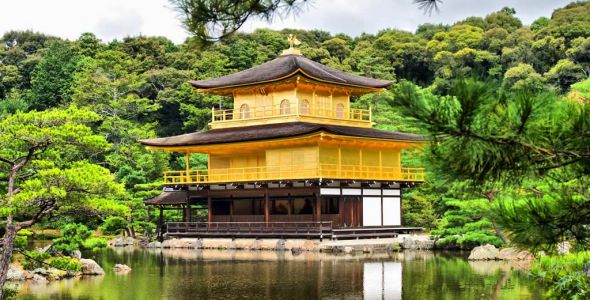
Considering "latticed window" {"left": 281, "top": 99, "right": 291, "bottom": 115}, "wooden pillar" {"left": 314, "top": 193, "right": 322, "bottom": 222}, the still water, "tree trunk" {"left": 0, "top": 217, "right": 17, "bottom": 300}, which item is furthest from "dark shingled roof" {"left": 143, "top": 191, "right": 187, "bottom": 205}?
"tree trunk" {"left": 0, "top": 217, "right": 17, "bottom": 300}

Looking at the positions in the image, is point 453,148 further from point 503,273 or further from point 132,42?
point 132,42

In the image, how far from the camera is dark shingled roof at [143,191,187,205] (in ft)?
111

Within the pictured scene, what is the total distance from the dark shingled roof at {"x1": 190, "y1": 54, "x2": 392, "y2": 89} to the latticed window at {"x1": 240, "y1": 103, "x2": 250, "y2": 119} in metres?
1.15

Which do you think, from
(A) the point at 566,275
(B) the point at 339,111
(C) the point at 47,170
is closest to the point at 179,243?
(B) the point at 339,111

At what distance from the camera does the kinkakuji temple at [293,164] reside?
30.0m

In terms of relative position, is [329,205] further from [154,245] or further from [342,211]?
[154,245]

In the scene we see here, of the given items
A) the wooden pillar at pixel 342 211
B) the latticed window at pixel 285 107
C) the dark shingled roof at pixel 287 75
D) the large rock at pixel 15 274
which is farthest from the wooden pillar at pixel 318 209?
the large rock at pixel 15 274

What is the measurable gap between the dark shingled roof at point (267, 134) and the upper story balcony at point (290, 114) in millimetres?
344

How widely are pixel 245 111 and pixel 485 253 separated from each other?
43.8ft

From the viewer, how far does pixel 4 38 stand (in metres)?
66.7

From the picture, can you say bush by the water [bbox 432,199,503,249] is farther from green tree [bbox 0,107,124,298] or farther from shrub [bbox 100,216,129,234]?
shrub [bbox 100,216,129,234]

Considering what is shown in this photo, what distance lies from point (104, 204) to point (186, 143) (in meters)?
17.4

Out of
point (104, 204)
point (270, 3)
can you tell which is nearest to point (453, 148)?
point (270, 3)

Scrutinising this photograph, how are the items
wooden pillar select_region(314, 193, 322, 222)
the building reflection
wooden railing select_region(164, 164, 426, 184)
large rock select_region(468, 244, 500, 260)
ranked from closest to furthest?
the building reflection, large rock select_region(468, 244, 500, 260), wooden pillar select_region(314, 193, 322, 222), wooden railing select_region(164, 164, 426, 184)
